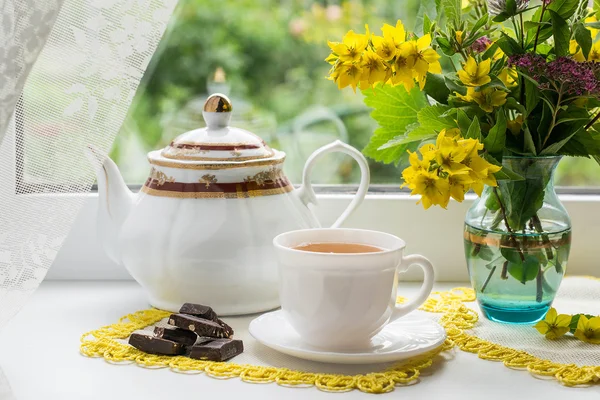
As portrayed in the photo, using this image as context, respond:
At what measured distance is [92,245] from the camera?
1.08 meters

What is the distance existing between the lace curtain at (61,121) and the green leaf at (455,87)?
29 centimetres

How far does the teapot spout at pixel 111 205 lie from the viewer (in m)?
0.91

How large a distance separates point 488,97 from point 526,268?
7.2 inches

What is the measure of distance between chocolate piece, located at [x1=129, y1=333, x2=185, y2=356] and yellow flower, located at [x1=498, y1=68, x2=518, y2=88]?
409 mm

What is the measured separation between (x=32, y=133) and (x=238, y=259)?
0.27 meters

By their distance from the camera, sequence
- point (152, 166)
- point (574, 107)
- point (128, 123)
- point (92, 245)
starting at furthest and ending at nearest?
1. point (128, 123)
2. point (92, 245)
3. point (152, 166)
4. point (574, 107)

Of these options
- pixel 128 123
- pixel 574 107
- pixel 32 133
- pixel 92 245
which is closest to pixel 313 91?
pixel 128 123

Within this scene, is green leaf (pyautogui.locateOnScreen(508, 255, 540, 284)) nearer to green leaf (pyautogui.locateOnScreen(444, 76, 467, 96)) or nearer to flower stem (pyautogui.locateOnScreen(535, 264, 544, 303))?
flower stem (pyautogui.locateOnScreen(535, 264, 544, 303))

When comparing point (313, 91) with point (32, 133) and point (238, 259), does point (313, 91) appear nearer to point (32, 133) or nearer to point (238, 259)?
point (238, 259)

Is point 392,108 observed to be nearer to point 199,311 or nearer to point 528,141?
point 528,141

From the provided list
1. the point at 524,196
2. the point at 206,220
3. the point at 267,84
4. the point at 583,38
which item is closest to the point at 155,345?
the point at 206,220

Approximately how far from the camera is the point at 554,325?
818mm

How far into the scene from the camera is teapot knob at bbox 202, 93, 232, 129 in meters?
0.92

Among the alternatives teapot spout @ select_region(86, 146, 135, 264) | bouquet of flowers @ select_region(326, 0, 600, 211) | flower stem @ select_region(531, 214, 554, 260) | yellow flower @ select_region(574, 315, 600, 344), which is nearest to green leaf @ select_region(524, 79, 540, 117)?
bouquet of flowers @ select_region(326, 0, 600, 211)
